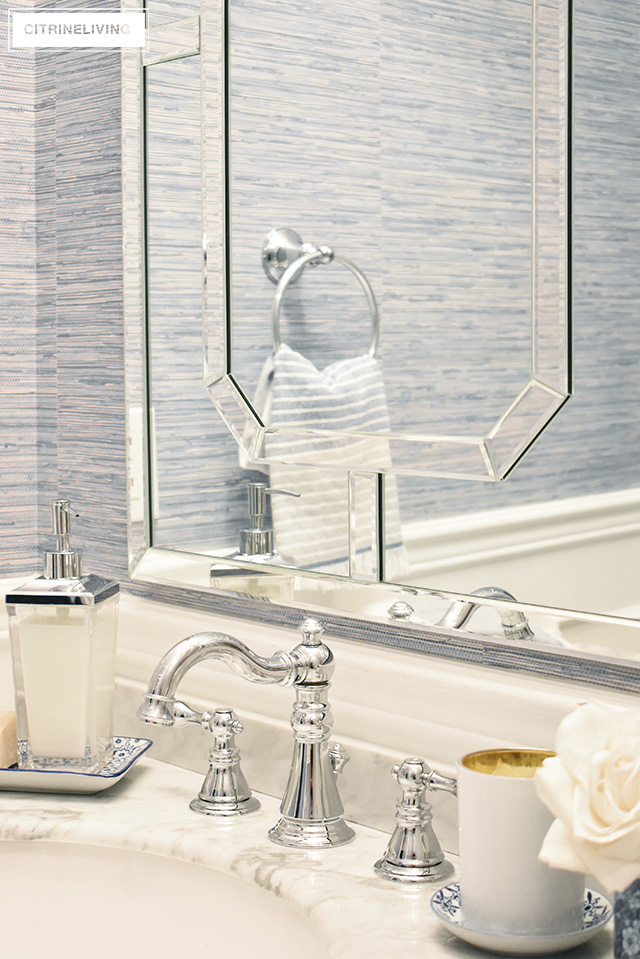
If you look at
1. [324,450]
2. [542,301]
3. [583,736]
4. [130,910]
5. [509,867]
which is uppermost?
[542,301]

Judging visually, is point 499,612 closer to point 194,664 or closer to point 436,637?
point 436,637

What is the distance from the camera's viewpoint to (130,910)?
868 millimetres

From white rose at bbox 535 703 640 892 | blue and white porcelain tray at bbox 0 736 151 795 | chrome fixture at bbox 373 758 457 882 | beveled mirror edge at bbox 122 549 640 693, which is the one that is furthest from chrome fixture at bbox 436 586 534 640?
blue and white porcelain tray at bbox 0 736 151 795

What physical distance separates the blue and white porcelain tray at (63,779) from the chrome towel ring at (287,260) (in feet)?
1.27

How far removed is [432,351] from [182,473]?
0.32 meters

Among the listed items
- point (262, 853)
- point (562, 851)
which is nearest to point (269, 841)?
point (262, 853)

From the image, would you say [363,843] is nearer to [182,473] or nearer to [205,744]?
[205,744]

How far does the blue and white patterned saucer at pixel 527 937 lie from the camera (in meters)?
0.69

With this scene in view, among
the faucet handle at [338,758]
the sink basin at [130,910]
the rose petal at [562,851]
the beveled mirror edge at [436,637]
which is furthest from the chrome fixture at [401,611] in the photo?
the rose petal at [562,851]

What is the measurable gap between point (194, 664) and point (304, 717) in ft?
0.30

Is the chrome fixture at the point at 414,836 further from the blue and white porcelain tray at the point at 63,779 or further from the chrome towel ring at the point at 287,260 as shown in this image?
the chrome towel ring at the point at 287,260

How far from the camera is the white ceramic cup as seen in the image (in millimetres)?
680

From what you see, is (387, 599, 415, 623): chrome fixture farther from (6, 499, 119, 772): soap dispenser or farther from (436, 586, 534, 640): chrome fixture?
(6, 499, 119, 772): soap dispenser

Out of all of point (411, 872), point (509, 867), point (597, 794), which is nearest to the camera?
point (597, 794)
